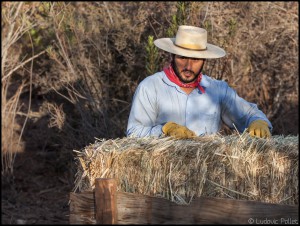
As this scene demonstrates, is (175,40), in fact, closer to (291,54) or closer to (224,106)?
(224,106)

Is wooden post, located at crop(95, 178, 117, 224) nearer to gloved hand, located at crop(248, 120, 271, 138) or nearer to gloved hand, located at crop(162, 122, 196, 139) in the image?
gloved hand, located at crop(162, 122, 196, 139)

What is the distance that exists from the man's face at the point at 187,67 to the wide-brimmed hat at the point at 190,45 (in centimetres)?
5

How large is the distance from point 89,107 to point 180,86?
10.0 ft

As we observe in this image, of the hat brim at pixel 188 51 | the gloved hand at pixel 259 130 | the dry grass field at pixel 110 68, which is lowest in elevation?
the dry grass field at pixel 110 68

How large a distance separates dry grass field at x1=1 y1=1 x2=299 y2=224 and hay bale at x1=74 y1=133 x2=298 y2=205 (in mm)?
3539

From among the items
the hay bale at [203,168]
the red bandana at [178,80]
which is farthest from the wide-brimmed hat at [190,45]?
the hay bale at [203,168]

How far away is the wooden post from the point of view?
349 centimetres

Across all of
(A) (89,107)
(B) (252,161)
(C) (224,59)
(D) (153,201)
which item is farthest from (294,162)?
(A) (89,107)

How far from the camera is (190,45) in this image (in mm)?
5027

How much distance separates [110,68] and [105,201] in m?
4.62

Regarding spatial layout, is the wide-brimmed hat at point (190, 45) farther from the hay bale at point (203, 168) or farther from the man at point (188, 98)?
the hay bale at point (203, 168)

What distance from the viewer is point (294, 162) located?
3.85 meters

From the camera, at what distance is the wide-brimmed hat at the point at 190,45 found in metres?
4.96

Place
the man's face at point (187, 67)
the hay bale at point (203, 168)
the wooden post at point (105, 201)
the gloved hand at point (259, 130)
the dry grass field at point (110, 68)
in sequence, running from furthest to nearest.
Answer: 1. the dry grass field at point (110, 68)
2. the man's face at point (187, 67)
3. the gloved hand at point (259, 130)
4. the hay bale at point (203, 168)
5. the wooden post at point (105, 201)
